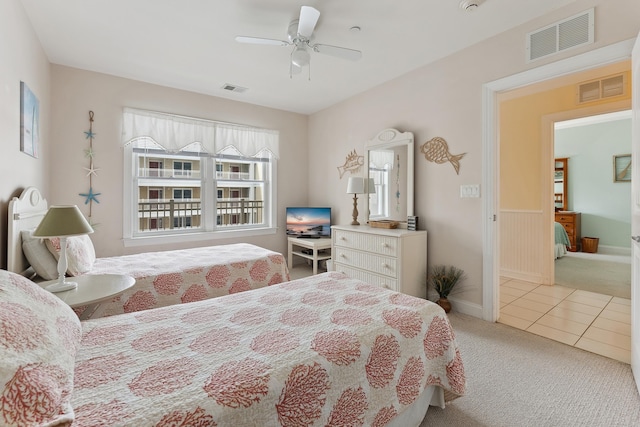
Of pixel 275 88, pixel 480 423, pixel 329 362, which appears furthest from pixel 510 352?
pixel 275 88

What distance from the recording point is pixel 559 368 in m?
2.01

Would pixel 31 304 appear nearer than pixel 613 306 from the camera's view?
Yes

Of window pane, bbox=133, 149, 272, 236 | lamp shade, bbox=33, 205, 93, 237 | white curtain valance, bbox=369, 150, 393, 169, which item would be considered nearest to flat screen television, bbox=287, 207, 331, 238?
window pane, bbox=133, 149, 272, 236

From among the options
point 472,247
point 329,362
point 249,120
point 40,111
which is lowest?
point 329,362

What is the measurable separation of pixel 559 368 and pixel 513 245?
2563mm

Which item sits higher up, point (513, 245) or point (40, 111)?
point (40, 111)

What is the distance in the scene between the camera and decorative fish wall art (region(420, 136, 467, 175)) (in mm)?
2996

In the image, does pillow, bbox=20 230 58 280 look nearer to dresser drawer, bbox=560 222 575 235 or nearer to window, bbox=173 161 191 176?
window, bbox=173 161 191 176

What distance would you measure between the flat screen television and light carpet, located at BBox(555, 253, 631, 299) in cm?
320

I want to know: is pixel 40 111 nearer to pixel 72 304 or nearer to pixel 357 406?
pixel 72 304

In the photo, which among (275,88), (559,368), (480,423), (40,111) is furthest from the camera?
(275,88)

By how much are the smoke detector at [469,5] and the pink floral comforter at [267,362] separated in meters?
2.16

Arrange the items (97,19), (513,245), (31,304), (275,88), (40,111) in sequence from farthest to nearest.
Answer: (513,245) < (275,88) < (40,111) < (97,19) < (31,304)

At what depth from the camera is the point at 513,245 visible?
423 cm
